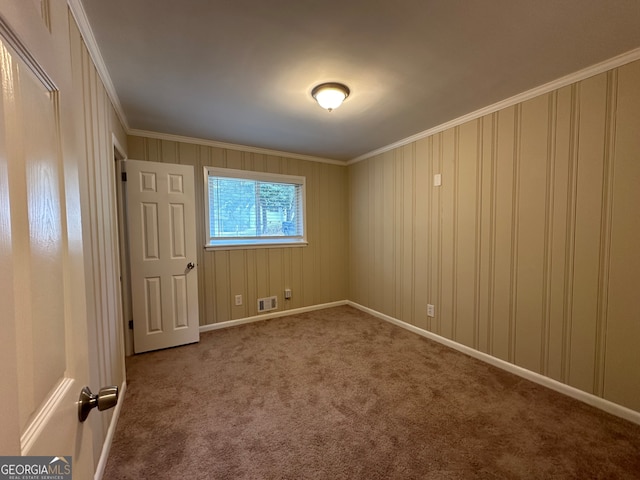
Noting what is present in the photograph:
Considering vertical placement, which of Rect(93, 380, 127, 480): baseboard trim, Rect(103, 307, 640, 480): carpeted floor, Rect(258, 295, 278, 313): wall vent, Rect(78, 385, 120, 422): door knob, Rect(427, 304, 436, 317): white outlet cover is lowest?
Rect(103, 307, 640, 480): carpeted floor

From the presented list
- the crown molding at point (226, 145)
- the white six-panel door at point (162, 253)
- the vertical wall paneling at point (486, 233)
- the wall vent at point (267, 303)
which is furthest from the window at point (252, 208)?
the vertical wall paneling at point (486, 233)

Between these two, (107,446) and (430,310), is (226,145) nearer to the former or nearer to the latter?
(107,446)

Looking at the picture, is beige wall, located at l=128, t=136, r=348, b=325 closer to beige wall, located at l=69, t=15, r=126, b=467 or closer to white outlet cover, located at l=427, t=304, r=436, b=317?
beige wall, located at l=69, t=15, r=126, b=467

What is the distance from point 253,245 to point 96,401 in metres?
3.10

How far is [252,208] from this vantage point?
3.77 metres

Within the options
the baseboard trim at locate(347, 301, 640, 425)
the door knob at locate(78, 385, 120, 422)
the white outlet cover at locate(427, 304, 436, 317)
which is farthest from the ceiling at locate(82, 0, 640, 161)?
the baseboard trim at locate(347, 301, 640, 425)

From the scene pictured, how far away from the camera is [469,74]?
196 centimetres

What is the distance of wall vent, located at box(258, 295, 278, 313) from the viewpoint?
3.76 m

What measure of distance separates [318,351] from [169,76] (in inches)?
106

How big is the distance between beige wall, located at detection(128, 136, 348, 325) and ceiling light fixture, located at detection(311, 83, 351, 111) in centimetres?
174

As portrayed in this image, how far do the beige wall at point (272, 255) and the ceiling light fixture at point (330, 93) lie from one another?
1.74m

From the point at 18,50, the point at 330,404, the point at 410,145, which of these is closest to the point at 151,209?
the point at 330,404

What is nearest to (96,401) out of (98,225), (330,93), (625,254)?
(98,225)

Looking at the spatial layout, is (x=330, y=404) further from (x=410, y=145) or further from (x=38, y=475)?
(x=410, y=145)
